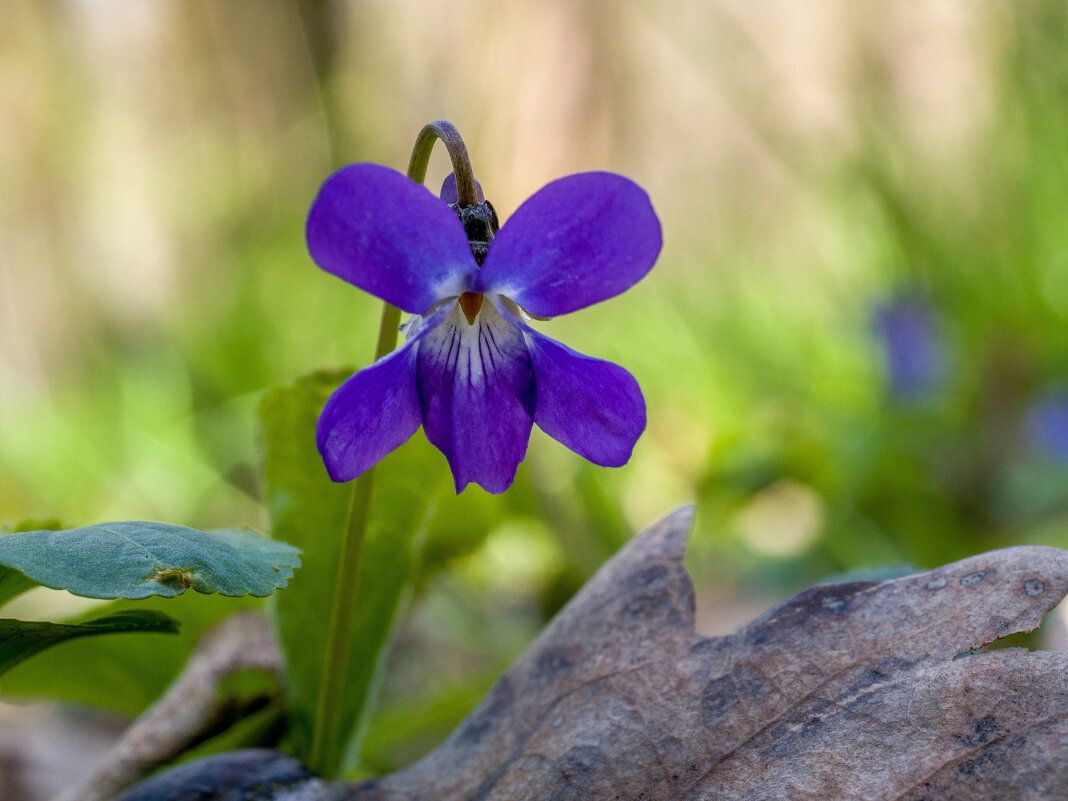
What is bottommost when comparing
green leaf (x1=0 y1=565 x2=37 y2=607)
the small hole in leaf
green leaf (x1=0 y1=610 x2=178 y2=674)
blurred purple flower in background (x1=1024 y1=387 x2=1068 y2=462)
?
the small hole in leaf

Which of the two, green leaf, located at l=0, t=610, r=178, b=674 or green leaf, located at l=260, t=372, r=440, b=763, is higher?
green leaf, located at l=260, t=372, r=440, b=763

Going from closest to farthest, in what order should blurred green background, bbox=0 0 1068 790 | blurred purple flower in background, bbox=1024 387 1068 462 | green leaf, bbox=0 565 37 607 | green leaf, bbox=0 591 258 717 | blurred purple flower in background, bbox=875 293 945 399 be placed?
green leaf, bbox=0 565 37 607
green leaf, bbox=0 591 258 717
blurred green background, bbox=0 0 1068 790
blurred purple flower in background, bbox=1024 387 1068 462
blurred purple flower in background, bbox=875 293 945 399

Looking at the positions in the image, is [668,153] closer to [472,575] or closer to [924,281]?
[924,281]

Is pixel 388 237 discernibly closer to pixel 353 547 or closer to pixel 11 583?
pixel 353 547

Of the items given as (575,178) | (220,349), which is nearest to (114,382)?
(220,349)

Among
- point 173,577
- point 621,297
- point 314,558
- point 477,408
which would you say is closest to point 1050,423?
point 621,297

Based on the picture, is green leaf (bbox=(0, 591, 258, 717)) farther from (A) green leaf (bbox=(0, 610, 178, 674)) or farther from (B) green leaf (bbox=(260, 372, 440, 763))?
(A) green leaf (bbox=(0, 610, 178, 674))

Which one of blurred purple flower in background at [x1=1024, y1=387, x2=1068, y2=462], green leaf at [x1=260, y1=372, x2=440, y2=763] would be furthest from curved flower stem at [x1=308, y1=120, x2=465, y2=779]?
blurred purple flower in background at [x1=1024, y1=387, x2=1068, y2=462]
